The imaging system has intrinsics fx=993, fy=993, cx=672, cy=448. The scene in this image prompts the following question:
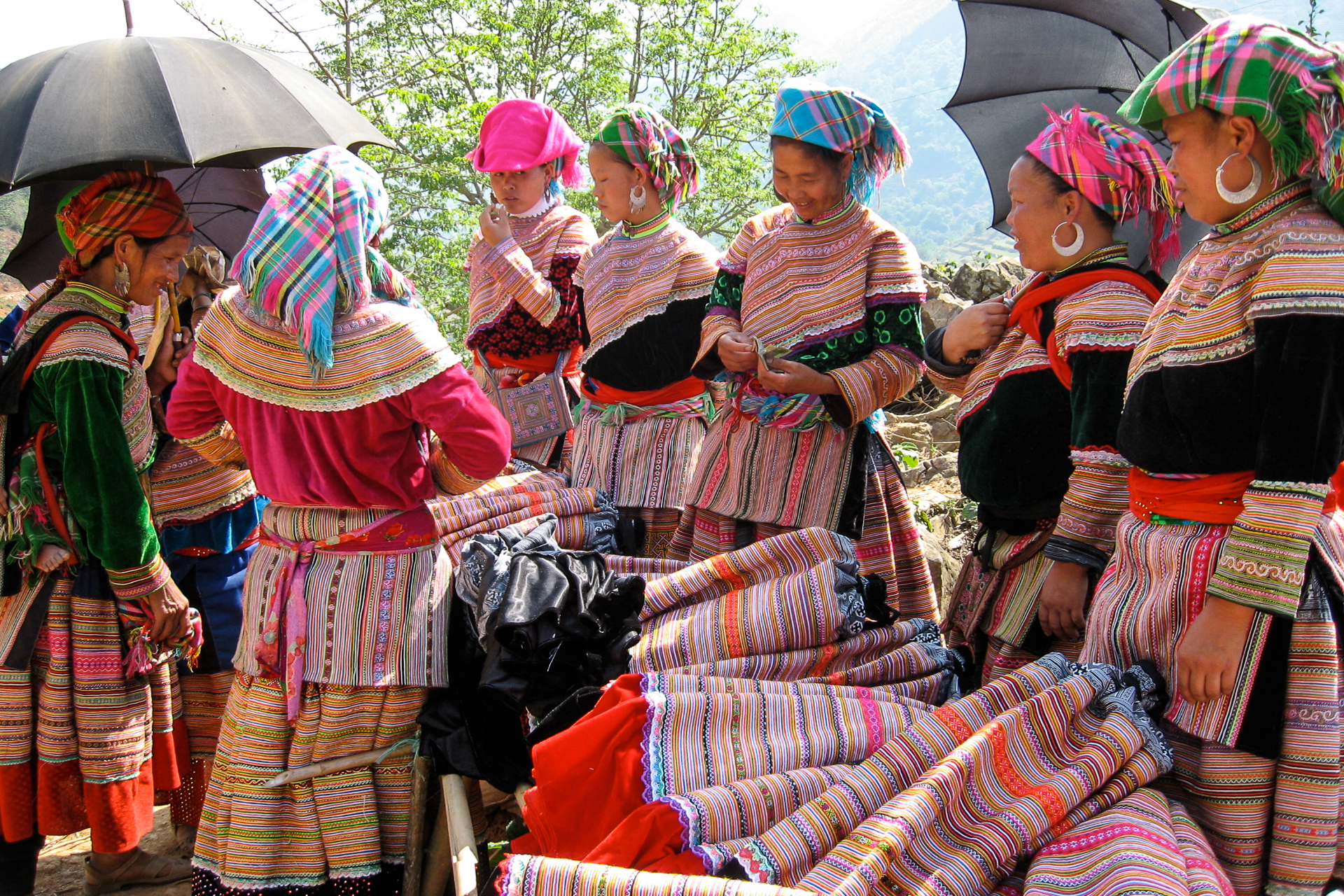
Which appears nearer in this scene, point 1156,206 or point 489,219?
point 1156,206

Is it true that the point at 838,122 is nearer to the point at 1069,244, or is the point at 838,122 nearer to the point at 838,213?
the point at 838,213

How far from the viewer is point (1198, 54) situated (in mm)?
1633

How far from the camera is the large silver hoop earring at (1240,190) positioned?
163cm

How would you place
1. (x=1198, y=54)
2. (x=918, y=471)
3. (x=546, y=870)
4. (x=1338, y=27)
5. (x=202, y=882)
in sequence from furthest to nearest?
(x=1338, y=27) → (x=918, y=471) → (x=202, y=882) → (x=1198, y=54) → (x=546, y=870)

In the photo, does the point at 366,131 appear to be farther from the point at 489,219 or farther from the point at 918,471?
the point at 918,471

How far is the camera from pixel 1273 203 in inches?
64.2

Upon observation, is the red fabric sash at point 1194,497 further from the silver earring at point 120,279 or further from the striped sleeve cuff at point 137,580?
the silver earring at point 120,279

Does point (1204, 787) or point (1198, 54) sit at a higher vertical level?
point (1198, 54)

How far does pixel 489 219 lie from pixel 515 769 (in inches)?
91.6

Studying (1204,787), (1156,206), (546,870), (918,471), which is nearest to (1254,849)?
(1204,787)

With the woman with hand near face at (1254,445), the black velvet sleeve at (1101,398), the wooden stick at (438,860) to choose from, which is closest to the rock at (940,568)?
the black velvet sleeve at (1101,398)

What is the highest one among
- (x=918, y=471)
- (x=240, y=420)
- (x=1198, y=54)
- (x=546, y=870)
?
(x=1198, y=54)

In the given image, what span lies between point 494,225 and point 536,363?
2.08 feet

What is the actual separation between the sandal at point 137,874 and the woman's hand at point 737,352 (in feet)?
8.43
